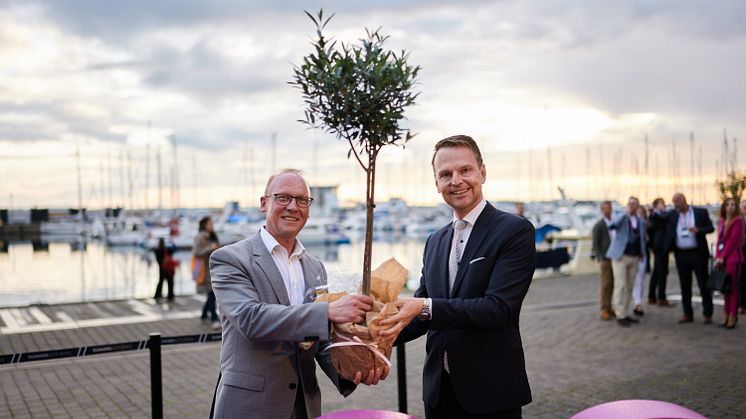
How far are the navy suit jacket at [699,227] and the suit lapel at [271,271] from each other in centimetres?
1025

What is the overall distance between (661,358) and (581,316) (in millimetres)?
3509

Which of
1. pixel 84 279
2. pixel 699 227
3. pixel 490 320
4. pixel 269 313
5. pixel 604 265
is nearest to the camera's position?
pixel 269 313

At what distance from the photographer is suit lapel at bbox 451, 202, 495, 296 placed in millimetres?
2900

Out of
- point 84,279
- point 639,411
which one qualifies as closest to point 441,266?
point 639,411

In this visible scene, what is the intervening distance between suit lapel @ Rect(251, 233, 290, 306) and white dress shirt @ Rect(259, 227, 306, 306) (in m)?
0.03

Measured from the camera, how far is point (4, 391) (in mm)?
7547

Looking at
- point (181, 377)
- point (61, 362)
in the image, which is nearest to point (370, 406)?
point (181, 377)

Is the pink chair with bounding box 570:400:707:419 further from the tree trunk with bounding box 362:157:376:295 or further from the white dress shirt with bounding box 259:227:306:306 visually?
the white dress shirt with bounding box 259:227:306:306

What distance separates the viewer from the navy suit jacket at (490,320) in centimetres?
273

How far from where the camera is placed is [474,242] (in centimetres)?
292

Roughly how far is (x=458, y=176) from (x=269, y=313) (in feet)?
3.49

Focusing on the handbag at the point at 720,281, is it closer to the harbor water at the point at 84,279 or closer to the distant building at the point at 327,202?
the harbor water at the point at 84,279

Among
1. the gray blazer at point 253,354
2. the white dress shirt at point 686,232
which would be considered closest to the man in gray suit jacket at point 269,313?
the gray blazer at point 253,354

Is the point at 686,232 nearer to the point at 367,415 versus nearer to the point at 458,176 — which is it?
the point at 458,176
